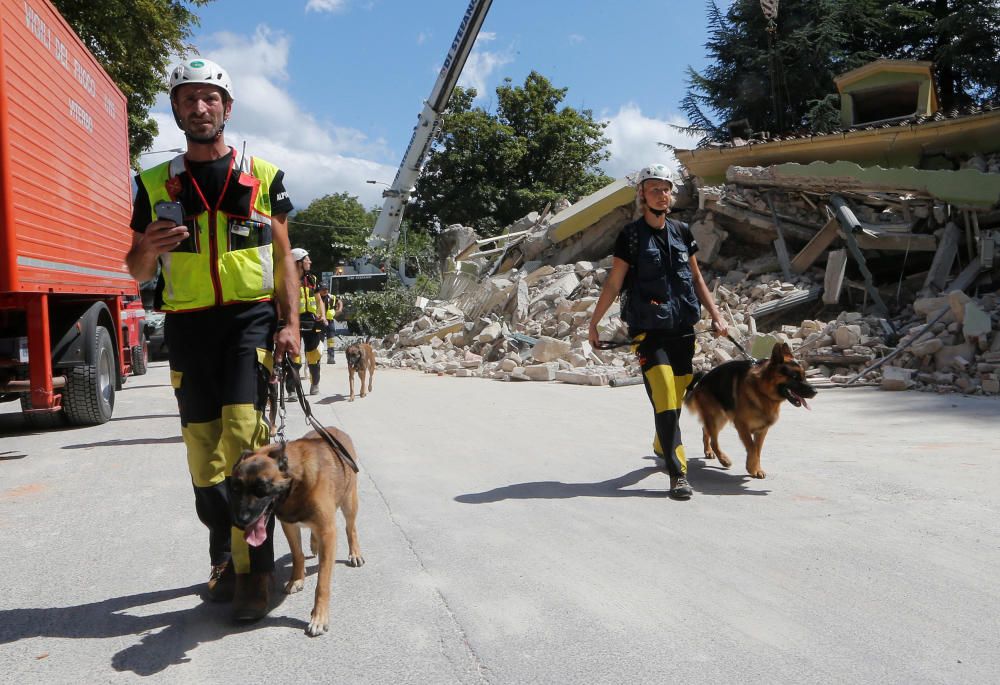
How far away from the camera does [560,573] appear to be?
3584 millimetres

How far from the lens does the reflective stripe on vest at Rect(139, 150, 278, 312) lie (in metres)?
3.26

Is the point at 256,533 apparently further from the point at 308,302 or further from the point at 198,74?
the point at 308,302

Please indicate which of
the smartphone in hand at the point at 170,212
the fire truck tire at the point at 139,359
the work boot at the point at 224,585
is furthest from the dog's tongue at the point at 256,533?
the fire truck tire at the point at 139,359

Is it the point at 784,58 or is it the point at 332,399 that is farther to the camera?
the point at 784,58

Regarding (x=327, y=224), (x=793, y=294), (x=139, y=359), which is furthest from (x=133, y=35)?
(x=327, y=224)

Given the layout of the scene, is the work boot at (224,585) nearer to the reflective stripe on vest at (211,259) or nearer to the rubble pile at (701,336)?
the reflective stripe on vest at (211,259)

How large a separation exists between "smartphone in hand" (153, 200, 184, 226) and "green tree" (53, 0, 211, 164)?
1526 centimetres

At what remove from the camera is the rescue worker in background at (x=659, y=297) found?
16.8ft

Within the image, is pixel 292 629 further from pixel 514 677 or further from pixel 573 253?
pixel 573 253

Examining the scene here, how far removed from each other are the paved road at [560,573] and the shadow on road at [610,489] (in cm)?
3

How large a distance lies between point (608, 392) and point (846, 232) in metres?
5.86

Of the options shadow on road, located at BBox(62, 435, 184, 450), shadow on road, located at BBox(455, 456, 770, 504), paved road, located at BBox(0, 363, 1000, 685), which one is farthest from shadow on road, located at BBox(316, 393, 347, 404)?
shadow on road, located at BBox(455, 456, 770, 504)

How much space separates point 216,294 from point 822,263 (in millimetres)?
14485

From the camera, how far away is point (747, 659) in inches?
106
